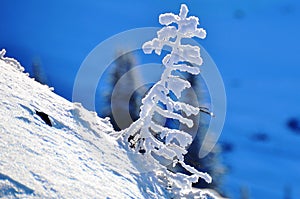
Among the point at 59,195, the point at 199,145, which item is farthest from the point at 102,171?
the point at 199,145

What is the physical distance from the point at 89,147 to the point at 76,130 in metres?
0.43

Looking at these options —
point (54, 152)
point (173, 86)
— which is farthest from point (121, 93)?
point (54, 152)

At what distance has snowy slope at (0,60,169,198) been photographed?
523 centimetres

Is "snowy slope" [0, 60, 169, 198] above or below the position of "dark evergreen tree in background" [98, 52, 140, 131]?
below

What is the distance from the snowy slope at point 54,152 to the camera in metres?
5.23

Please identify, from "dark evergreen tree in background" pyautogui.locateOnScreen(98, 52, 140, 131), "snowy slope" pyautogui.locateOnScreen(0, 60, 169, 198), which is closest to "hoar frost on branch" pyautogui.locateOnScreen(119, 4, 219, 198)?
"snowy slope" pyautogui.locateOnScreen(0, 60, 169, 198)

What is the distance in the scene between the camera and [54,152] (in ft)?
20.0

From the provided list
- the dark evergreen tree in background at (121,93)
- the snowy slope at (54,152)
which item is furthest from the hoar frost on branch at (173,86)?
the dark evergreen tree in background at (121,93)

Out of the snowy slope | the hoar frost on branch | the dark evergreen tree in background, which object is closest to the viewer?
the snowy slope

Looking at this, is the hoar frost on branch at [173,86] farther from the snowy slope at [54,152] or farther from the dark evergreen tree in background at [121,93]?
the dark evergreen tree in background at [121,93]

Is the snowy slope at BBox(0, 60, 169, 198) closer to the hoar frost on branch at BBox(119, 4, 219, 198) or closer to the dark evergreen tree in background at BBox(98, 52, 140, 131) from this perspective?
the hoar frost on branch at BBox(119, 4, 219, 198)

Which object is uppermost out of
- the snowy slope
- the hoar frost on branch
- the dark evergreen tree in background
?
the dark evergreen tree in background

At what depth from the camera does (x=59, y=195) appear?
519 centimetres

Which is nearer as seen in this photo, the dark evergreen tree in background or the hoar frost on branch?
the hoar frost on branch
